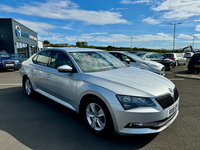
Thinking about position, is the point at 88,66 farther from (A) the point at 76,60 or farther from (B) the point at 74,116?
(B) the point at 74,116

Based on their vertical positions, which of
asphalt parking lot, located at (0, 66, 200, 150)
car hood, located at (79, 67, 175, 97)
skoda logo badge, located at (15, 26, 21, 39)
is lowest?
asphalt parking lot, located at (0, 66, 200, 150)

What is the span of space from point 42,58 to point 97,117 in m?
2.65

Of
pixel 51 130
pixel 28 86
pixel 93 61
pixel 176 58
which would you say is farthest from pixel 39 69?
pixel 176 58

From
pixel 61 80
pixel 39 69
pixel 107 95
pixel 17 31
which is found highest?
pixel 17 31

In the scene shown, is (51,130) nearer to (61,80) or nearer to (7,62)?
(61,80)

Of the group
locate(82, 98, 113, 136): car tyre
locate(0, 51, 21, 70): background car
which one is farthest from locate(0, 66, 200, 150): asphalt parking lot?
locate(0, 51, 21, 70): background car

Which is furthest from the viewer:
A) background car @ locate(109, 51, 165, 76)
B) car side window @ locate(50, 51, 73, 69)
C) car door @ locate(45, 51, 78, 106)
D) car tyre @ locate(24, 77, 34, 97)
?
background car @ locate(109, 51, 165, 76)

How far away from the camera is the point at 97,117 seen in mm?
2764

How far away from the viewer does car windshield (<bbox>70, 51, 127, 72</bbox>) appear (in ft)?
10.8

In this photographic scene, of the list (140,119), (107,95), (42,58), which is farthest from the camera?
(42,58)

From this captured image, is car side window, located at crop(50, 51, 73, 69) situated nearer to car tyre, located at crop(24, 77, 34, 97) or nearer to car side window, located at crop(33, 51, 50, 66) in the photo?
car side window, located at crop(33, 51, 50, 66)

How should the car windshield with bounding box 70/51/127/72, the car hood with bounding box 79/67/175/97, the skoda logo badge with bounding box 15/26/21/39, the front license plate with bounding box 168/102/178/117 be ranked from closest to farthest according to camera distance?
1. the car hood with bounding box 79/67/175/97
2. the front license plate with bounding box 168/102/178/117
3. the car windshield with bounding box 70/51/127/72
4. the skoda logo badge with bounding box 15/26/21/39

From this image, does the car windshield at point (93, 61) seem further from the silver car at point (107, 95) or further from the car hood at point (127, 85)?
the car hood at point (127, 85)

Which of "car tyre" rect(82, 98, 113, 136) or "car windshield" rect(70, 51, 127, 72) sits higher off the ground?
"car windshield" rect(70, 51, 127, 72)
